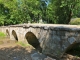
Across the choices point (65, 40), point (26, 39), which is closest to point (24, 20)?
point (26, 39)

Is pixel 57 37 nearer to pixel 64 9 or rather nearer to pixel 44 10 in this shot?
pixel 64 9

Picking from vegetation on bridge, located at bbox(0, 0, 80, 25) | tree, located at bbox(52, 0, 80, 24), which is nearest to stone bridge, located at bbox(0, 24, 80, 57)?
tree, located at bbox(52, 0, 80, 24)

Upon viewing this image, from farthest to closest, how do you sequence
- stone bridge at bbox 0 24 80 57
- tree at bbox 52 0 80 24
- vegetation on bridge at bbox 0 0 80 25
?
vegetation on bridge at bbox 0 0 80 25 < tree at bbox 52 0 80 24 < stone bridge at bbox 0 24 80 57

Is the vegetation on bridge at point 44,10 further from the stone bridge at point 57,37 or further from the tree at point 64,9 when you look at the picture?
the stone bridge at point 57,37

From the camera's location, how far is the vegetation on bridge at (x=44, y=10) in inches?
585

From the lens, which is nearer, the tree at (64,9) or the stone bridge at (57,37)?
the stone bridge at (57,37)

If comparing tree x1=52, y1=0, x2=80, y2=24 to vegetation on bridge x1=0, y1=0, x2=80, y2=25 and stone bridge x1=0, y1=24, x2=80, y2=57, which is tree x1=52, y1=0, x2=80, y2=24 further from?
stone bridge x1=0, y1=24, x2=80, y2=57

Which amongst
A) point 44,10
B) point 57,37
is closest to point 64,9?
point 44,10

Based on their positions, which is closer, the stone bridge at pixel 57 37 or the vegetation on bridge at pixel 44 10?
the stone bridge at pixel 57 37

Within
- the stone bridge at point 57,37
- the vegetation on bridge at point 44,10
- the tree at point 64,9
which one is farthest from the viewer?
the vegetation on bridge at point 44,10

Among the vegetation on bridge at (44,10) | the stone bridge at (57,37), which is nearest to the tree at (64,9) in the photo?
the vegetation on bridge at (44,10)

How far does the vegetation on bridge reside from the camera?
1486cm

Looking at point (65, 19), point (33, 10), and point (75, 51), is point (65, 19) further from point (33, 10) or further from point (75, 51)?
point (75, 51)

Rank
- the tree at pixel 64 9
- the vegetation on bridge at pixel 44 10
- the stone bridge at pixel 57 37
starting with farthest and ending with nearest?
the vegetation on bridge at pixel 44 10 < the tree at pixel 64 9 < the stone bridge at pixel 57 37
